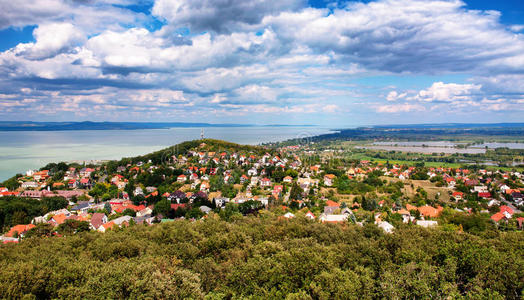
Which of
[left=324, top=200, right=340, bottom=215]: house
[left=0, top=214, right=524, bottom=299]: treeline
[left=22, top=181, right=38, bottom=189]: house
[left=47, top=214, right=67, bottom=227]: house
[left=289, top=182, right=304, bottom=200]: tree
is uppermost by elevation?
[left=0, top=214, right=524, bottom=299]: treeline

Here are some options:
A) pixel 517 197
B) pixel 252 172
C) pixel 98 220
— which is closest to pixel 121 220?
pixel 98 220

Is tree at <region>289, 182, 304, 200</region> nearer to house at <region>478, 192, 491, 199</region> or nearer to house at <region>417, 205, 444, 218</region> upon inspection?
house at <region>417, 205, 444, 218</region>

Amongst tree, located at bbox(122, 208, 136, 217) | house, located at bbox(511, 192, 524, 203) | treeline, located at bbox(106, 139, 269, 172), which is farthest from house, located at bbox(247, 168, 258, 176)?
house, located at bbox(511, 192, 524, 203)

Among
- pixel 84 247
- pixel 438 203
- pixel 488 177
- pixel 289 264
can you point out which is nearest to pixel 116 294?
pixel 289 264

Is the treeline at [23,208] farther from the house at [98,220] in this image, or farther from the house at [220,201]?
the house at [220,201]

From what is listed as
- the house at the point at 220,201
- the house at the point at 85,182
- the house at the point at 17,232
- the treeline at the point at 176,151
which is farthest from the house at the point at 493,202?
the house at the point at 85,182

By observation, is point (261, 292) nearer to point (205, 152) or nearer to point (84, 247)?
point (84, 247)
